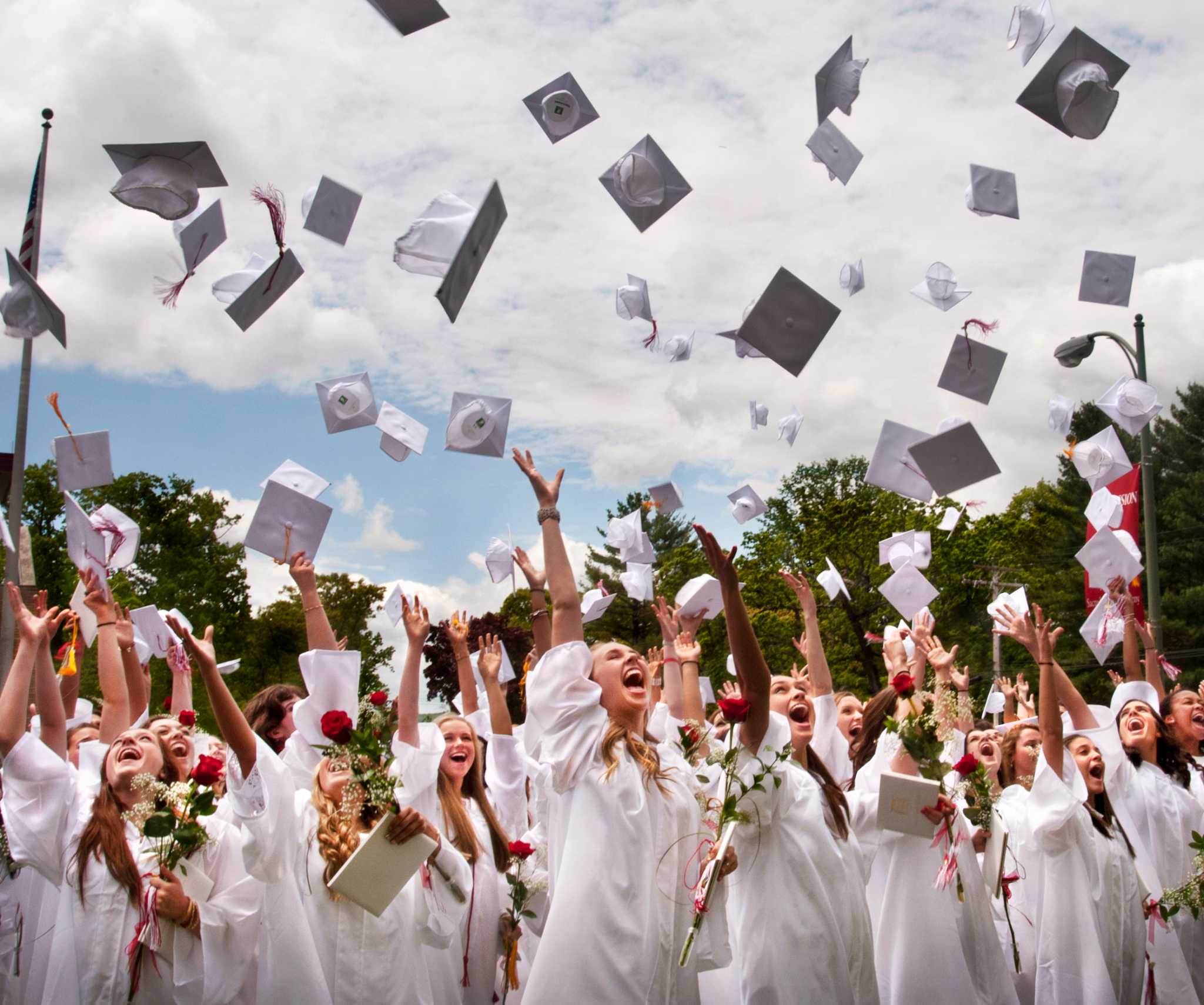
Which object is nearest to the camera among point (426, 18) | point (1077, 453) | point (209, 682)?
point (209, 682)

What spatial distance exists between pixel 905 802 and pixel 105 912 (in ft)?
11.7

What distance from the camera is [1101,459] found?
10.1 metres

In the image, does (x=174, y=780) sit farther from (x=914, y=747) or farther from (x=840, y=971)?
(x=914, y=747)

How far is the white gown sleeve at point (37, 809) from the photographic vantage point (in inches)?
196

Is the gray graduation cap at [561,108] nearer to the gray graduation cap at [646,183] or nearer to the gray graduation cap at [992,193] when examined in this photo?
the gray graduation cap at [646,183]

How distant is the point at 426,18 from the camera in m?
5.99

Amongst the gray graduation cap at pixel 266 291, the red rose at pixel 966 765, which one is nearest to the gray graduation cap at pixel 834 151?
the gray graduation cap at pixel 266 291

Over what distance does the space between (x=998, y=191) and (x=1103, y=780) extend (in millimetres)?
4305

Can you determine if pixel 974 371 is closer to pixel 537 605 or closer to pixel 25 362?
pixel 537 605

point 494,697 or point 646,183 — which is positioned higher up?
point 646,183

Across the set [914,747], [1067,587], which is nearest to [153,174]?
[914,747]

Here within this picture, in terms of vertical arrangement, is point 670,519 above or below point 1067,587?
below

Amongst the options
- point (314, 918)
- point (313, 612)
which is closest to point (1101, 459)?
point (313, 612)

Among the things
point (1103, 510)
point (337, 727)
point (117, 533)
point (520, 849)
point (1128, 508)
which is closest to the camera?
point (337, 727)
